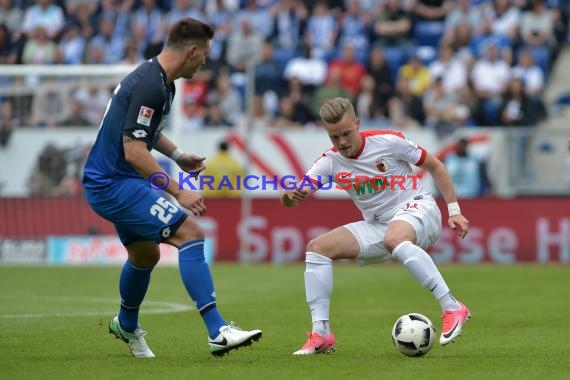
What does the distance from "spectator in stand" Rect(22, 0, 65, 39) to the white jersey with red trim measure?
1903cm

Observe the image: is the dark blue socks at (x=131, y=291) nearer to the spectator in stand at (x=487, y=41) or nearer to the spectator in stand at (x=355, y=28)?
the spectator in stand at (x=487, y=41)

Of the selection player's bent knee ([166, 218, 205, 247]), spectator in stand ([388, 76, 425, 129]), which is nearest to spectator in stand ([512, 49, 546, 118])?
spectator in stand ([388, 76, 425, 129])

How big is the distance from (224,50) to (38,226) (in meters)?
6.82

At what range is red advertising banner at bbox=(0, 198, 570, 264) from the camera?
2211 cm

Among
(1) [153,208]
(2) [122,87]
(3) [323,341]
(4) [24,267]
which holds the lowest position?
(4) [24,267]

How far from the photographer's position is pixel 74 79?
22.2 m

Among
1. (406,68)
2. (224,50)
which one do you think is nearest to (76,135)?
(224,50)

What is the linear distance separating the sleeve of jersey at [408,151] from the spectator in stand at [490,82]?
→ 573 inches

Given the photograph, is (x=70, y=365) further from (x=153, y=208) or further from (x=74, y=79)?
(x=74, y=79)

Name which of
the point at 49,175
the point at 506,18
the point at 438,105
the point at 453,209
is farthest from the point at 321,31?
the point at 453,209

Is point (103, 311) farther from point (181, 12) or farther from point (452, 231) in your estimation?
point (181, 12)

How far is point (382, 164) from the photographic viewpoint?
31.9ft

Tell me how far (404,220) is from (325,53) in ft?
56.8

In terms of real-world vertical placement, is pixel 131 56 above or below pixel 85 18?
below
